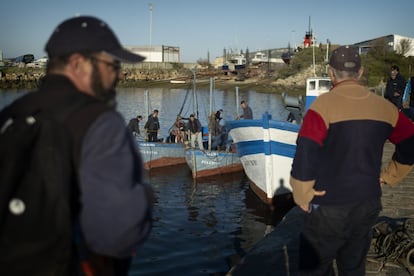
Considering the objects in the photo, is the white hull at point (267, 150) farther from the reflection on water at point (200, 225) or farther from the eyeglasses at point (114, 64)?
the eyeglasses at point (114, 64)

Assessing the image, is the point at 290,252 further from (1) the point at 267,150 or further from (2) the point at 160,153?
(2) the point at 160,153

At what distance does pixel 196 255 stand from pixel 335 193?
6734 mm

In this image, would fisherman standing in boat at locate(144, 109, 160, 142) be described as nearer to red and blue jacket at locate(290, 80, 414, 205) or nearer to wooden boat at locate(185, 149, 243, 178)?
wooden boat at locate(185, 149, 243, 178)

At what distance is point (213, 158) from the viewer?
1719 cm

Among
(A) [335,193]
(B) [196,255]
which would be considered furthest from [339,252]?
(B) [196,255]

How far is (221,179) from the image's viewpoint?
672 inches

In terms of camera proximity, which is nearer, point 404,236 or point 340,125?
point 340,125

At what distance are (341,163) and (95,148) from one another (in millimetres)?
2014

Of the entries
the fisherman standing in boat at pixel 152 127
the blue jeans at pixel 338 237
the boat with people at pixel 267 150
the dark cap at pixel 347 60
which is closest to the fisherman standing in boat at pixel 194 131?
the fisherman standing in boat at pixel 152 127

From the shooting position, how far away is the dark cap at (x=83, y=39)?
1.81m

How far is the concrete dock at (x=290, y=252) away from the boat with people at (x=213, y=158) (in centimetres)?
927

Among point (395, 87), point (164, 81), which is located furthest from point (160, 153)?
point (164, 81)

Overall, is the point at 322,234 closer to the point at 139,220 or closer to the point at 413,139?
the point at 413,139

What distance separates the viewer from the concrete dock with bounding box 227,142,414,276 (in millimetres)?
4770
